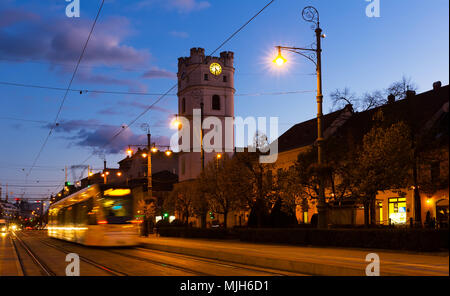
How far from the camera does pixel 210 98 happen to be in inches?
3302

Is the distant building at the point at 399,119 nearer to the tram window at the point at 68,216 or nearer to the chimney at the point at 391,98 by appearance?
the chimney at the point at 391,98

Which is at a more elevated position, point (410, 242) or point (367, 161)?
→ point (367, 161)

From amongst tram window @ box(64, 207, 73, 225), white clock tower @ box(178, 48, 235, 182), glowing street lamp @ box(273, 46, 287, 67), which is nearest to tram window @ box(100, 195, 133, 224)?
tram window @ box(64, 207, 73, 225)

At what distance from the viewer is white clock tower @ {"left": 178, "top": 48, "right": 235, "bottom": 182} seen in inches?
3270

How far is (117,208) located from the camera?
26.4m

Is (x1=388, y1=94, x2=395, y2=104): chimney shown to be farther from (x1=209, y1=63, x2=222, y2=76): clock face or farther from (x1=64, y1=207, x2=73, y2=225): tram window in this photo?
(x1=209, y1=63, x2=222, y2=76): clock face

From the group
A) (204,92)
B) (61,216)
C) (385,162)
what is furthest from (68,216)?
(204,92)

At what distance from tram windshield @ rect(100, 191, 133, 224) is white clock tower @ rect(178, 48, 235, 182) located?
54.9 metres

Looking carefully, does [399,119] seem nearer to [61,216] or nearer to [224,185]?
[224,185]

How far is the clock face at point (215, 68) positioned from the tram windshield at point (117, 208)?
58.9 metres

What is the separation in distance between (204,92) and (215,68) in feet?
15.3

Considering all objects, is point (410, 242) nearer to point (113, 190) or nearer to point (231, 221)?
point (113, 190)
